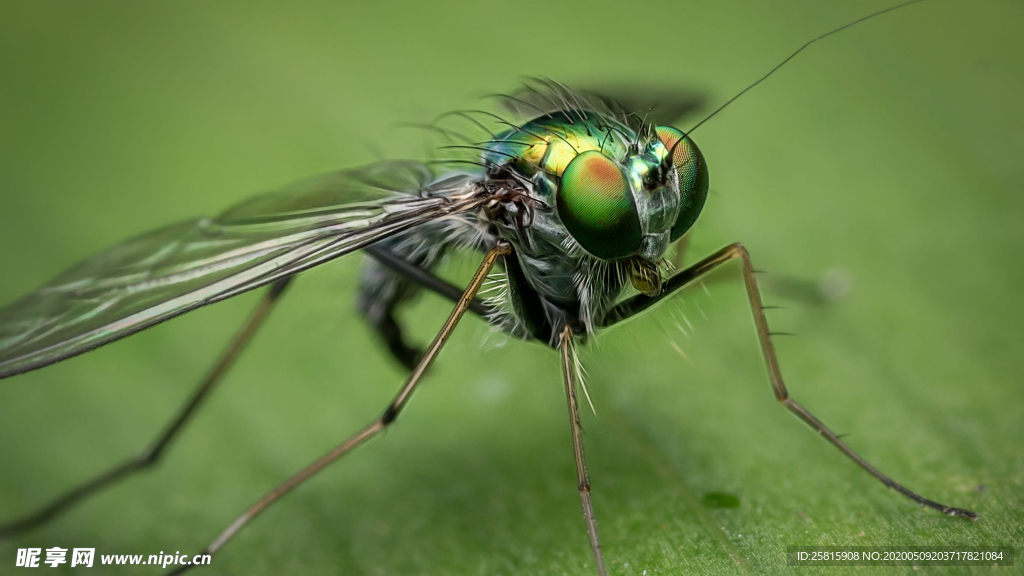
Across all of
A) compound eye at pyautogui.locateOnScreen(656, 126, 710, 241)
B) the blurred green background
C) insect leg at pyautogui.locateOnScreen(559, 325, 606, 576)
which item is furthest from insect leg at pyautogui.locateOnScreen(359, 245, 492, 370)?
compound eye at pyautogui.locateOnScreen(656, 126, 710, 241)

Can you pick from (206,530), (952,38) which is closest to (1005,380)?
(952,38)

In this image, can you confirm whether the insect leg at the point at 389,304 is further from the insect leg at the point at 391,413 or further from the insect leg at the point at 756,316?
the insect leg at the point at 756,316

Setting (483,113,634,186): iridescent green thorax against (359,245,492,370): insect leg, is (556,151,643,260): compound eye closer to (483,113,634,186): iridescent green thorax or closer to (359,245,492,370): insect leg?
(483,113,634,186): iridescent green thorax

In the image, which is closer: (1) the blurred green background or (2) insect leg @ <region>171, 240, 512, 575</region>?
(2) insect leg @ <region>171, 240, 512, 575</region>

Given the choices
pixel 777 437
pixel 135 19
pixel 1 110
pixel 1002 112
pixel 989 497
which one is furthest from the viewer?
pixel 135 19

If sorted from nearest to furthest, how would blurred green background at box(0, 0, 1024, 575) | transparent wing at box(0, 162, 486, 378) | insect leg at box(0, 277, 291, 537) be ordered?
transparent wing at box(0, 162, 486, 378)
blurred green background at box(0, 0, 1024, 575)
insect leg at box(0, 277, 291, 537)

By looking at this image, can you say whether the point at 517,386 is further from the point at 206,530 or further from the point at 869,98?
the point at 869,98
